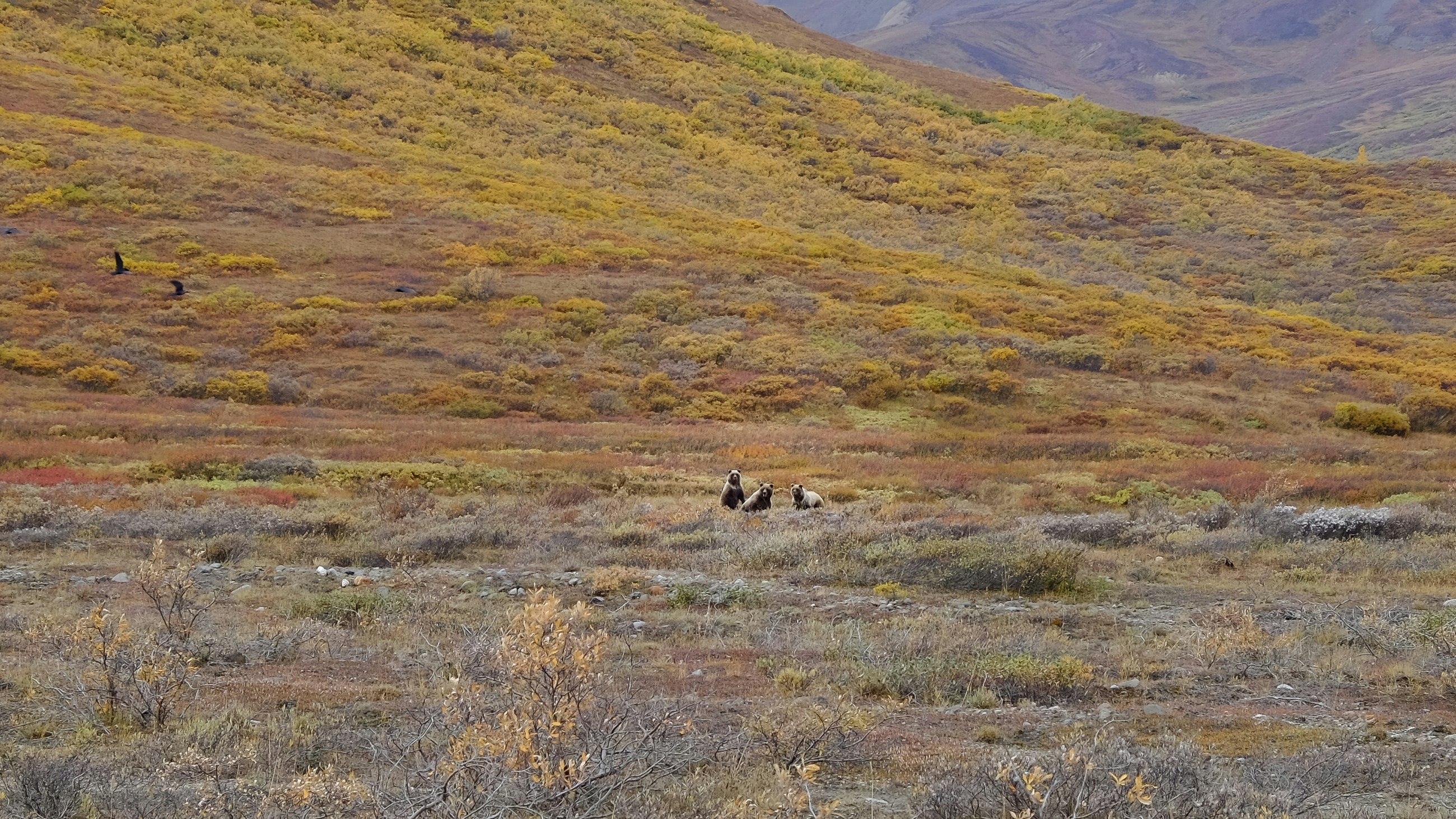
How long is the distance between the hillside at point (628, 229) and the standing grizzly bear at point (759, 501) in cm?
1267

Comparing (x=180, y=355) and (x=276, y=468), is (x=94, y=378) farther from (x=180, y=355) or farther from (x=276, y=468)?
(x=276, y=468)

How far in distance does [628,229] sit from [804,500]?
33300 mm

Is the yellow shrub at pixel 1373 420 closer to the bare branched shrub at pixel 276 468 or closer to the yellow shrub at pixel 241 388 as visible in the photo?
the bare branched shrub at pixel 276 468

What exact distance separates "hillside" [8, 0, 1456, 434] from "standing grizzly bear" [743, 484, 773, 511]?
12.7 m

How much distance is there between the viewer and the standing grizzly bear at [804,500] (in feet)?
53.2

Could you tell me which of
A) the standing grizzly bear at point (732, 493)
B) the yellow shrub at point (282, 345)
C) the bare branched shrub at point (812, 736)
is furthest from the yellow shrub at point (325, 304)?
the bare branched shrub at point (812, 736)

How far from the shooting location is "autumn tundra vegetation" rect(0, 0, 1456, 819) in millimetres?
5383

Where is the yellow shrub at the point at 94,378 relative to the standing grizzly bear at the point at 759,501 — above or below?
above

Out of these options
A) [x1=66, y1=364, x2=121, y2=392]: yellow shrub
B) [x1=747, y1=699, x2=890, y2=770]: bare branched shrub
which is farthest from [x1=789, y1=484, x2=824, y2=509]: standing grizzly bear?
[x1=66, y1=364, x2=121, y2=392]: yellow shrub

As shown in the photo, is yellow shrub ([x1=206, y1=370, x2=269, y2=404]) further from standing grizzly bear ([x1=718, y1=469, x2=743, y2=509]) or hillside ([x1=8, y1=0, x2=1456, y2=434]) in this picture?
standing grizzly bear ([x1=718, y1=469, x2=743, y2=509])

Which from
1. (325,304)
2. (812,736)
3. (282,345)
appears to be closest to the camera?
(812,736)

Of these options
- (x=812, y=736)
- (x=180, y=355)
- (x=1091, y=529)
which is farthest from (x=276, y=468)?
(x=812, y=736)

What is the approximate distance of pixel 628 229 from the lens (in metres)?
47.5

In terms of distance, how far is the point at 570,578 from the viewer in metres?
11.1
